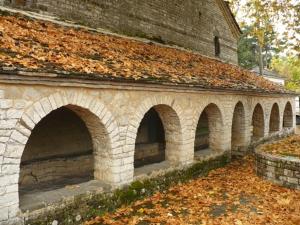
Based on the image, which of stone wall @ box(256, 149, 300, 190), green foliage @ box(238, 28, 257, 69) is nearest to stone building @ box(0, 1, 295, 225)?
stone wall @ box(256, 149, 300, 190)

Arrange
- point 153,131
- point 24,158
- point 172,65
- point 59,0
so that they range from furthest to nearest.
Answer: point 153,131, point 172,65, point 59,0, point 24,158

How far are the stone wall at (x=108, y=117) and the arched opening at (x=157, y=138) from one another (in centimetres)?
3

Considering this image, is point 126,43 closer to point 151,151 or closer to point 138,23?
point 138,23

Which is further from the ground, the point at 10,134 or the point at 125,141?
the point at 10,134

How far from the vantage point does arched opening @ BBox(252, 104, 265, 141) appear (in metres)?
15.1

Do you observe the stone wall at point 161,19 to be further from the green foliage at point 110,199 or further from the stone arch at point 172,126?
the green foliage at point 110,199

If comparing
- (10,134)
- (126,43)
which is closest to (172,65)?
(126,43)

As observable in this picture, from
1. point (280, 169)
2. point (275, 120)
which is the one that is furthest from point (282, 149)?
point (275, 120)

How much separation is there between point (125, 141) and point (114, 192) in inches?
45.4

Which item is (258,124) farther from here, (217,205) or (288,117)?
(217,205)

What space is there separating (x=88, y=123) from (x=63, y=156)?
2.62 meters

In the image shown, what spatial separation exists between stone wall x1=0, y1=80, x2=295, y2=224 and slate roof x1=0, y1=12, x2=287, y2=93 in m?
0.27

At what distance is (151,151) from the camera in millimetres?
11805

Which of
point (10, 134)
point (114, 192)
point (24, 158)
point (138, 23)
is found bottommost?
point (114, 192)
